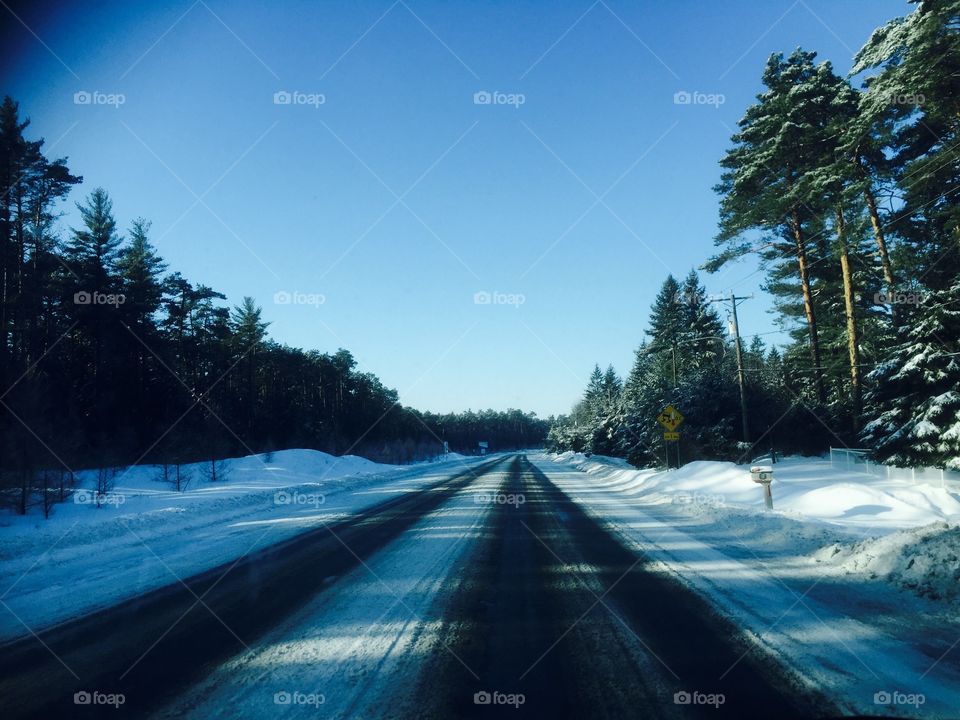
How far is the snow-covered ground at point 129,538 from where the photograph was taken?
6.74m

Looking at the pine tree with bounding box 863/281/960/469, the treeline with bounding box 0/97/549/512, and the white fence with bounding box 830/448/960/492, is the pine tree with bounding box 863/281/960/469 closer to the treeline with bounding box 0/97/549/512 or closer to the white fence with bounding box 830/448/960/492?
the white fence with bounding box 830/448/960/492

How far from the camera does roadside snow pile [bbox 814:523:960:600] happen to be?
19.4 ft

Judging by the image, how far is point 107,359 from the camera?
3503 cm

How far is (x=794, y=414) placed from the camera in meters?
27.1

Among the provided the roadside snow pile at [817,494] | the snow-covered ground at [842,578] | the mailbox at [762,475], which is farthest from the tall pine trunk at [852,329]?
the mailbox at [762,475]

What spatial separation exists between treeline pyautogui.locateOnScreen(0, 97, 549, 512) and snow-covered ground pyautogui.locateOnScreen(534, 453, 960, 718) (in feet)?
52.9

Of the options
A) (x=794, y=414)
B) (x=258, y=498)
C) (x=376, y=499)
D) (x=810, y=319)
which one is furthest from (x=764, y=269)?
(x=258, y=498)

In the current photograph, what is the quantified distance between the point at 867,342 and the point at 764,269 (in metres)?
10.6

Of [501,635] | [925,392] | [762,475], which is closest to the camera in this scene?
[501,635]

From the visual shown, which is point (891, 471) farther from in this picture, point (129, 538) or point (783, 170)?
point (129, 538)

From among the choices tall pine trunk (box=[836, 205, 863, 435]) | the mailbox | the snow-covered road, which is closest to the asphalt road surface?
the snow-covered road

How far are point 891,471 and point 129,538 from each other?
20.3 metres

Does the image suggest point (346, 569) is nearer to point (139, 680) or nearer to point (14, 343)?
point (139, 680)

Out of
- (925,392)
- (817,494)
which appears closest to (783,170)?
(925,392)
